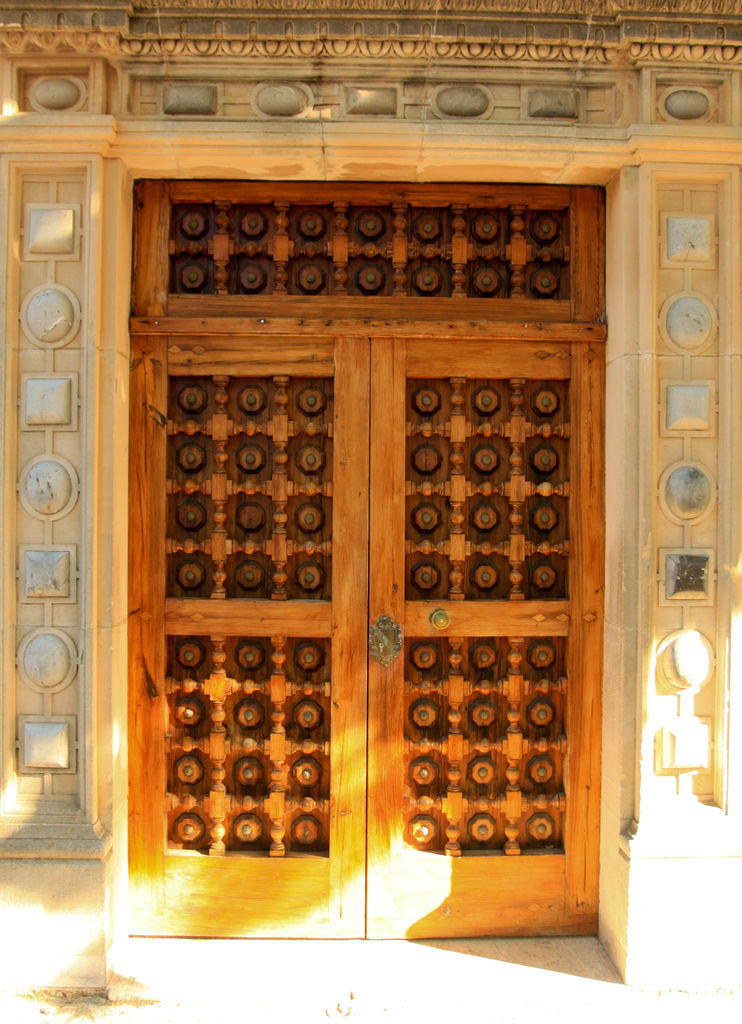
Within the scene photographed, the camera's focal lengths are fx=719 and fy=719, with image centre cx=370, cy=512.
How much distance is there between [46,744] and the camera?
284cm

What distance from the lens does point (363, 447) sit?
10.2 feet

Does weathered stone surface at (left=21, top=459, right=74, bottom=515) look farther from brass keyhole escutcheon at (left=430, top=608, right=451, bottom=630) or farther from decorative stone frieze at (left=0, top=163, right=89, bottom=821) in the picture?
brass keyhole escutcheon at (left=430, top=608, right=451, bottom=630)

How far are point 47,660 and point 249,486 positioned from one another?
3.49 ft

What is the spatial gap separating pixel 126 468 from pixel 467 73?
2.13 metres

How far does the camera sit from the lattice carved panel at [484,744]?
10.3ft

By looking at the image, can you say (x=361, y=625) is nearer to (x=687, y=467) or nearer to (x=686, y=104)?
(x=687, y=467)

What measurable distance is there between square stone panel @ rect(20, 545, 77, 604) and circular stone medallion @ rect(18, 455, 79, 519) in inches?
5.8

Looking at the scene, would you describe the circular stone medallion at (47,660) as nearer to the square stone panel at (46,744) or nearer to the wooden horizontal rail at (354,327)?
the square stone panel at (46,744)

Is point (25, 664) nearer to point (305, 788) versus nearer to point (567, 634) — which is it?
point (305, 788)

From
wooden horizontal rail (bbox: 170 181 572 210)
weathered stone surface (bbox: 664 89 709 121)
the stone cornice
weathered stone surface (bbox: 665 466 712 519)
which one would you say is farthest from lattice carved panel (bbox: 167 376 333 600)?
weathered stone surface (bbox: 664 89 709 121)

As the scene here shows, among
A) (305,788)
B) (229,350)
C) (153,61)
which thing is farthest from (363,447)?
(153,61)

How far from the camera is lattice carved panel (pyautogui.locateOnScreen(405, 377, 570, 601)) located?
10.4 feet

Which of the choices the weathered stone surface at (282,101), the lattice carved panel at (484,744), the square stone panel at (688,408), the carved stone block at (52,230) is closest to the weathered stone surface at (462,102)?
the weathered stone surface at (282,101)

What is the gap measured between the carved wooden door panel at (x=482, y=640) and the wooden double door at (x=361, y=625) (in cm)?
1
